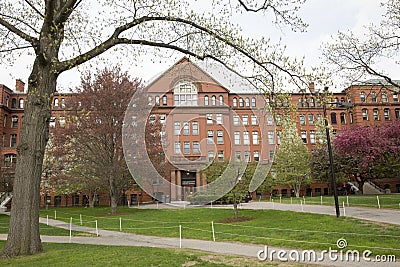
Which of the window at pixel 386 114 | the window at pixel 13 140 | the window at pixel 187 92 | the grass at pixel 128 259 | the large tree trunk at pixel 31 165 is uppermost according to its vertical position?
the window at pixel 386 114

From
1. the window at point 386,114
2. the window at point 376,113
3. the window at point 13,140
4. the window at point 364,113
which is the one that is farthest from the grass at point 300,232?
the window at point 386,114

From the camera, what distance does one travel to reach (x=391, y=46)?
17.1 m

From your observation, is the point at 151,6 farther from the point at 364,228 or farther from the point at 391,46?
the point at 391,46

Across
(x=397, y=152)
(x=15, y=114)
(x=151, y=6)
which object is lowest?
(x=397, y=152)

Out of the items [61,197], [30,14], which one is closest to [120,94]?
[30,14]

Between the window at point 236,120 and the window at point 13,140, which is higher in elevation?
the window at point 13,140

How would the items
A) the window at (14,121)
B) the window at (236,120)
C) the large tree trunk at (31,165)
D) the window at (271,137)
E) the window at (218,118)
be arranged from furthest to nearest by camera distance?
the window at (14,121)
the window at (218,118)
the window at (236,120)
the window at (271,137)
the large tree trunk at (31,165)

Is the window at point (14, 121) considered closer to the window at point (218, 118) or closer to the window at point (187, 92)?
the window at point (218, 118)

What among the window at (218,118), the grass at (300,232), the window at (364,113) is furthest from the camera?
the window at (364,113)

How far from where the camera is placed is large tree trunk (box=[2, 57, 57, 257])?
32.7 ft

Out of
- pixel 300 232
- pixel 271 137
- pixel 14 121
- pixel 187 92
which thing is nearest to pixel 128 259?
pixel 187 92

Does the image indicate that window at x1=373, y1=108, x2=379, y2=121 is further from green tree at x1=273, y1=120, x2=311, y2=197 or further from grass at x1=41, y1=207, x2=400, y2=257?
grass at x1=41, y1=207, x2=400, y2=257

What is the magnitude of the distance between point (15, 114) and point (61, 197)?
15.5 metres

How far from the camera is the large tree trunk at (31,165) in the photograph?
9953 mm
